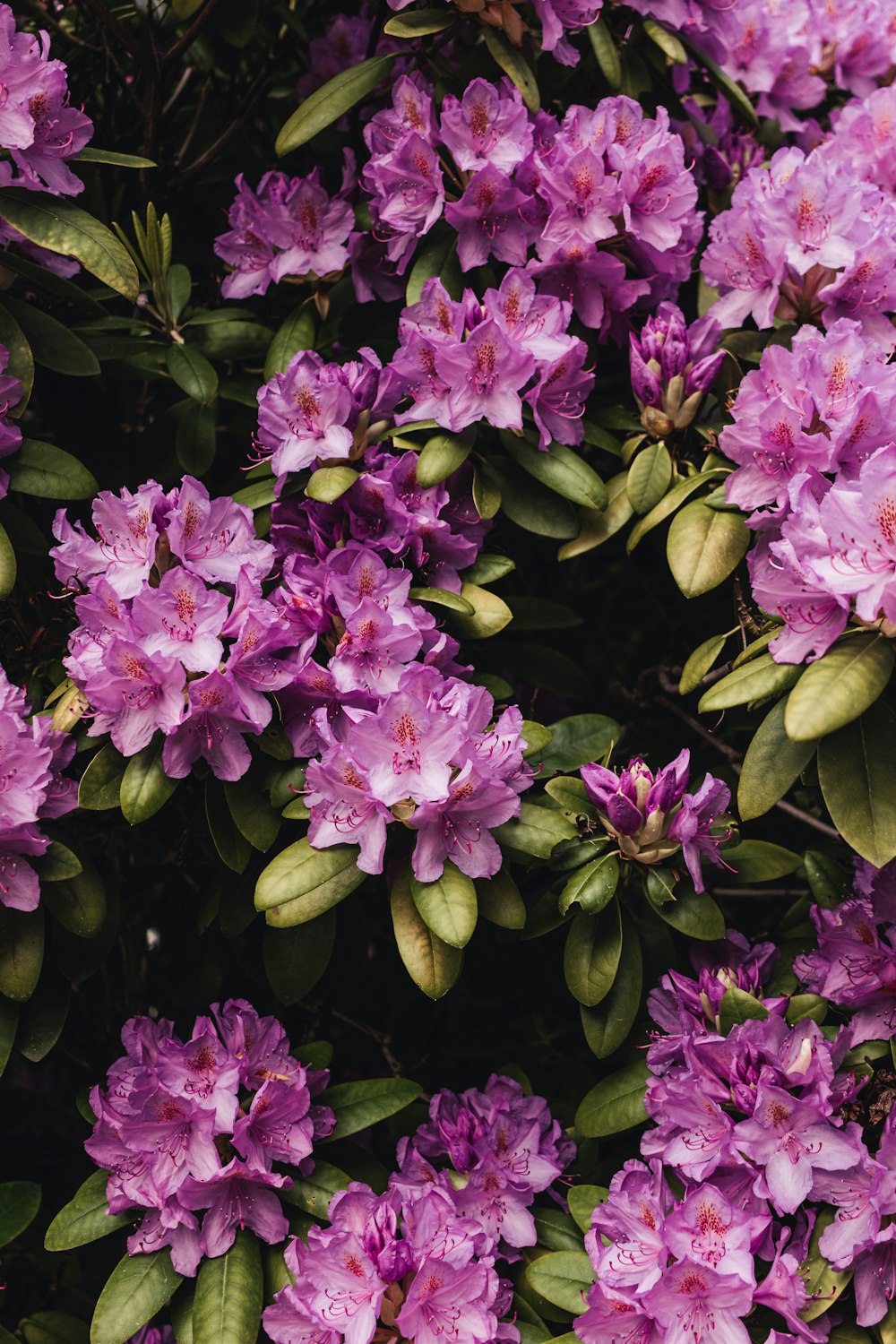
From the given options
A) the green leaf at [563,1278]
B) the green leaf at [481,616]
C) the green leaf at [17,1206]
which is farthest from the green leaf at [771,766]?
the green leaf at [17,1206]

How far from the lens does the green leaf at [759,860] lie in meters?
1.68

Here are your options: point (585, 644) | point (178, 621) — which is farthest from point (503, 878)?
point (585, 644)

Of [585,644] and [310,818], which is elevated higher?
[310,818]

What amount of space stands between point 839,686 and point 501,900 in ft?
1.56

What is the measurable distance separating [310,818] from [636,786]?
39 cm

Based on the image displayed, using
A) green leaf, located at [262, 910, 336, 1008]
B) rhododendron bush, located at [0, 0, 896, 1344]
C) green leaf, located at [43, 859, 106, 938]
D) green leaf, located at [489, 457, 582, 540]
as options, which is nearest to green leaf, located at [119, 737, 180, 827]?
rhododendron bush, located at [0, 0, 896, 1344]

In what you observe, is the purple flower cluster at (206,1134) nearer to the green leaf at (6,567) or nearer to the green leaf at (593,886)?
the green leaf at (593,886)

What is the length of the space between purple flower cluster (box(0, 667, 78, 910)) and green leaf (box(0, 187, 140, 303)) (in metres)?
0.51

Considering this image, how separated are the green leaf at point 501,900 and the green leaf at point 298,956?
210 millimetres

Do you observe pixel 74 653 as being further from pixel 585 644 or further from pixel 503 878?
pixel 585 644

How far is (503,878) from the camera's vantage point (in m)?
1.52

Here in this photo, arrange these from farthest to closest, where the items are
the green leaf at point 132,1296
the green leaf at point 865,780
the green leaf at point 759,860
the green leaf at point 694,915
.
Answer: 1. the green leaf at point 759,860
2. the green leaf at point 694,915
3. the green leaf at point 132,1296
4. the green leaf at point 865,780

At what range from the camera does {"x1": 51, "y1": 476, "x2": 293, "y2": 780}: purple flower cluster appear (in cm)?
144

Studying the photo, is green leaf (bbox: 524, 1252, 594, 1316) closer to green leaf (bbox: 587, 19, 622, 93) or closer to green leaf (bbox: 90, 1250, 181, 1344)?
green leaf (bbox: 90, 1250, 181, 1344)
